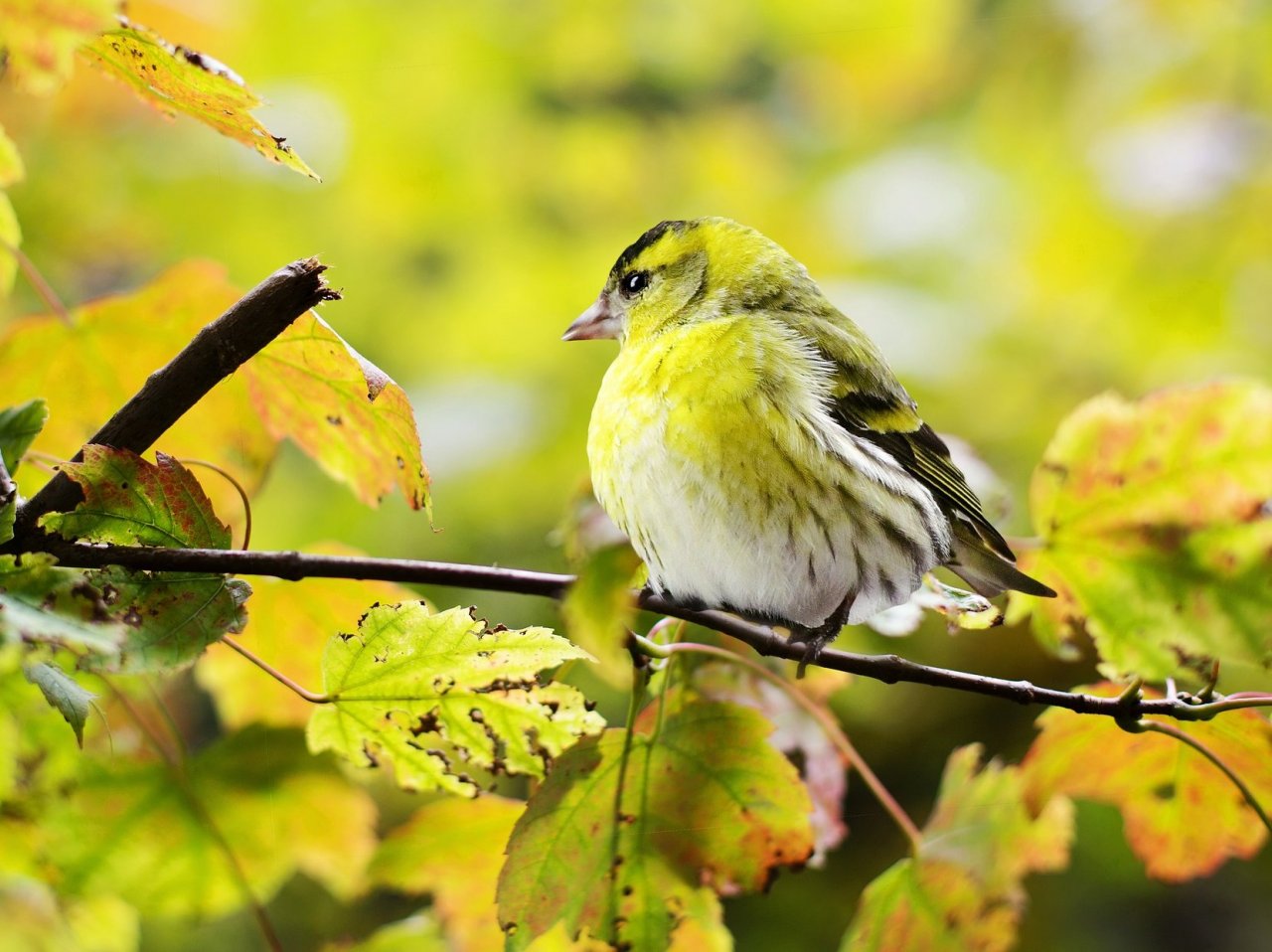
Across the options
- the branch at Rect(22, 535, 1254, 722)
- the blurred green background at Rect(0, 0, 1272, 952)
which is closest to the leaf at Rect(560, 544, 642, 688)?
the branch at Rect(22, 535, 1254, 722)

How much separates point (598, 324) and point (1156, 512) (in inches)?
11.8

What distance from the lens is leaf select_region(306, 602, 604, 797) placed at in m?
0.39

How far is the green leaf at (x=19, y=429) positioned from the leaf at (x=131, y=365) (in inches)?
6.0

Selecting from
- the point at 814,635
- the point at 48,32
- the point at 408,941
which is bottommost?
the point at 408,941

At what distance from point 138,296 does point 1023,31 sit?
1.55m

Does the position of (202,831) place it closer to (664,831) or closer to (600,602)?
(664,831)

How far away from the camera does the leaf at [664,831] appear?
45 centimetres

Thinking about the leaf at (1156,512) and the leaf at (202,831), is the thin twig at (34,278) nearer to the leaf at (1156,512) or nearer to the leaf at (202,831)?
the leaf at (202,831)

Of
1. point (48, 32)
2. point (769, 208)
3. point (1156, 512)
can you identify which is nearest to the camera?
point (48, 32)

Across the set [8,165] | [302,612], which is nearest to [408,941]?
[302,612]

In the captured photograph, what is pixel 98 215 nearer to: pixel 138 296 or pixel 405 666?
pixel 138 296

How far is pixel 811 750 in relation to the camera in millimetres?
577

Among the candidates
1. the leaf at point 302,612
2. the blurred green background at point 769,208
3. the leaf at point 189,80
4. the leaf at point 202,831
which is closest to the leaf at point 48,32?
the leaf at point 189,80

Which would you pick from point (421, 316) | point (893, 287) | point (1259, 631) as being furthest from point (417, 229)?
point (1259, 631)
